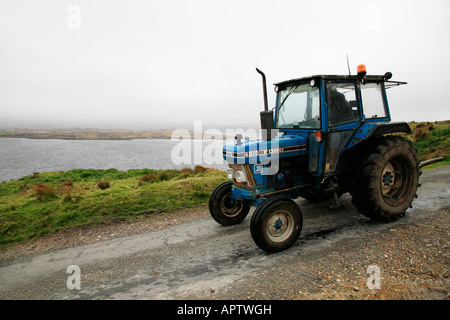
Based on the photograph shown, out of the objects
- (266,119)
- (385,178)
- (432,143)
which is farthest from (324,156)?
(432,143)

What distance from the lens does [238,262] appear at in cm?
371

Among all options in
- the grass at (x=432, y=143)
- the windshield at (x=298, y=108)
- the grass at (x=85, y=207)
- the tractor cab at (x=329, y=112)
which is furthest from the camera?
the grass at (x=432, y=143)

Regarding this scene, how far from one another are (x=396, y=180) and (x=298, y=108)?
95.5 inches

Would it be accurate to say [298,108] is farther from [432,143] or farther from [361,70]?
[432,143]

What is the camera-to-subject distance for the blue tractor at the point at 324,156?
4305mm

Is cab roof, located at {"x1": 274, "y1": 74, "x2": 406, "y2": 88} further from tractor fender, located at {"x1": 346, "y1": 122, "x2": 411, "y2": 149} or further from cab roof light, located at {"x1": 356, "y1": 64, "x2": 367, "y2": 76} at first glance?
tractor fender, located at {"x1": 346, "y1": 122, "x2": 411, "y2": 149}

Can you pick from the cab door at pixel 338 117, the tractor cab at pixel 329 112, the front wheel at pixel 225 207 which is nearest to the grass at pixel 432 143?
the tractor cab at pixel 329 112

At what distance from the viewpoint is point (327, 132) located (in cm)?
431

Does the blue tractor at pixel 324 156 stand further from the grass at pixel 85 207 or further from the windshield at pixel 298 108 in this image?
the grass at pixel 85 207

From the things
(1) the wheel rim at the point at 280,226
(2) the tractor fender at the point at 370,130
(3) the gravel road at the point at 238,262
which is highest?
(2) the tractor fender at the point at 370,130

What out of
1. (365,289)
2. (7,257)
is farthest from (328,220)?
(7,257)
